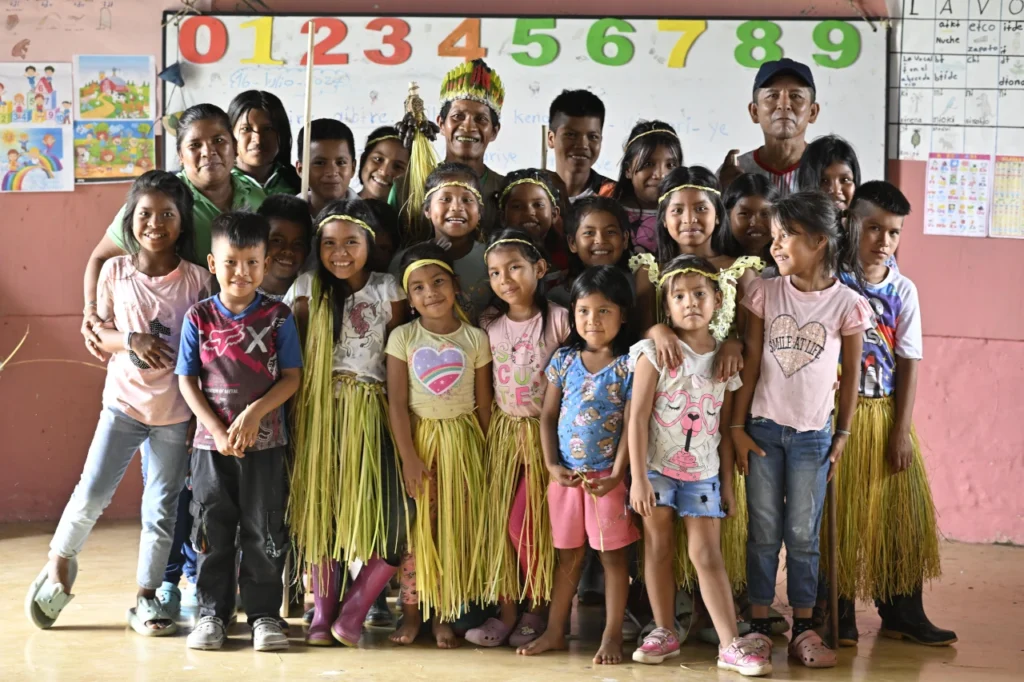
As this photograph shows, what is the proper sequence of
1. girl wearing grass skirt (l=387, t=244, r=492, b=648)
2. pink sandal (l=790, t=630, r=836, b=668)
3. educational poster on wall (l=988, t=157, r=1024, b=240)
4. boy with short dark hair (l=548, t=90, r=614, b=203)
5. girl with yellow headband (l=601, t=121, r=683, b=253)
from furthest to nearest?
educational poster on wall (l=988, t=157, r=1024, b=240), boy with short dark hair (l=548, t=90, r=614, b=203), girl with yellow headband (l=601, t=121, r=683, b=253), girl wearing grass skirt (l=387, t=244, r=492, b=648), pink sandal (l=790, t=630, r=836, b=668)

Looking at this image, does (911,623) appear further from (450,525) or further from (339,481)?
(339,481)

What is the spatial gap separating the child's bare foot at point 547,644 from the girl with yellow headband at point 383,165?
1434 mm

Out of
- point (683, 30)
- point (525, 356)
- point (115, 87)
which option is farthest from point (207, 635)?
point (683, 30)

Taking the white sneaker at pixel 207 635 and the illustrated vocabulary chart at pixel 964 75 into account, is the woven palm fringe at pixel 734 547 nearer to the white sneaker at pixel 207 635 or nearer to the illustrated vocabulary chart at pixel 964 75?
the white sneaker at pixel 207 635

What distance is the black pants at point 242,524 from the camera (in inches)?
117

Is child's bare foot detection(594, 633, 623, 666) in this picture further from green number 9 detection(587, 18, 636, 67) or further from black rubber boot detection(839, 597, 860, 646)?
green number 9 detection(587, 18, 636, 67)

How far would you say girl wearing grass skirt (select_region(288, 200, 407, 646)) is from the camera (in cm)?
301

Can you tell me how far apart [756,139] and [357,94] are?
1.62 metres

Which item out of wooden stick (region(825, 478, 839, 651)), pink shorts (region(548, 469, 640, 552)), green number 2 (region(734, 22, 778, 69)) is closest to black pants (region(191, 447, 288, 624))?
pink shorts (region(548, 469, 640, 552))

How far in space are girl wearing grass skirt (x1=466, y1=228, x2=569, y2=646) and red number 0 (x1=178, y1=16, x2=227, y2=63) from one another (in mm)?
2110

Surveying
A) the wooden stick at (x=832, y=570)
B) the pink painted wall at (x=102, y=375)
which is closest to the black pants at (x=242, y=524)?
the wooden stick at (x=832, y=570)

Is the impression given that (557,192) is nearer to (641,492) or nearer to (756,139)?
(641,492)

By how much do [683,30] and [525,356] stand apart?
2.11m

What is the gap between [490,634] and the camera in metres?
3.05
